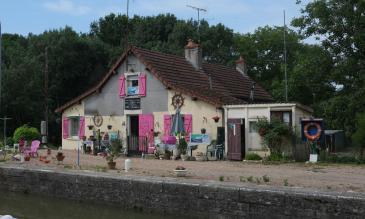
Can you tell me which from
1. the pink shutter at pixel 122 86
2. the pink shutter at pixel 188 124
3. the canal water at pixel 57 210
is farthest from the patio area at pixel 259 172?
the pink shutter at pixel 122 86

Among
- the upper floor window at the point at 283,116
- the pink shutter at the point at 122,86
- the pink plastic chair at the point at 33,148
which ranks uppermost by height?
the pink shutter at the point at 122,86

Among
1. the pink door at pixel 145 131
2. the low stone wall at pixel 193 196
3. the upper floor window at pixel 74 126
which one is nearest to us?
the low stone wall at pixel 193 196

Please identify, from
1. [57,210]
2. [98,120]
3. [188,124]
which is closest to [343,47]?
[188,124]

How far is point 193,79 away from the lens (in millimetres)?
26156

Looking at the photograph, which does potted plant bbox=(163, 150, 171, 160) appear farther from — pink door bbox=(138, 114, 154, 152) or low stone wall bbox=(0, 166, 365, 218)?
low stone wall bbox=(0, 166, 365, 218)

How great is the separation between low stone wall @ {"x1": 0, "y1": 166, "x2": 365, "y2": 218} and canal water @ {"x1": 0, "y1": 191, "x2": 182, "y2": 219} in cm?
23

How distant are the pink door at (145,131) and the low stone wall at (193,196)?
7431 millimetres

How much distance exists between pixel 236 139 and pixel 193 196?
323 inches

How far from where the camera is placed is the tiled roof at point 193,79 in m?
23.6

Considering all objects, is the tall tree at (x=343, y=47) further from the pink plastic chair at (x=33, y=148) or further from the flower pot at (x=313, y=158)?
the pink plastic chair at (x=33, y=148)

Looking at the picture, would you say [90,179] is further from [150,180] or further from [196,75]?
[196,75]

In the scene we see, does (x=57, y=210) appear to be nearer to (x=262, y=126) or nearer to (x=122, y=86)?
(x=262, y=126)

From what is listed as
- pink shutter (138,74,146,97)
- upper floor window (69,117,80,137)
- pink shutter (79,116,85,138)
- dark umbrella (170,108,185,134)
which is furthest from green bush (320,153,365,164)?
upper floor window (69,117,80,137)

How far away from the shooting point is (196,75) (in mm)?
26922
